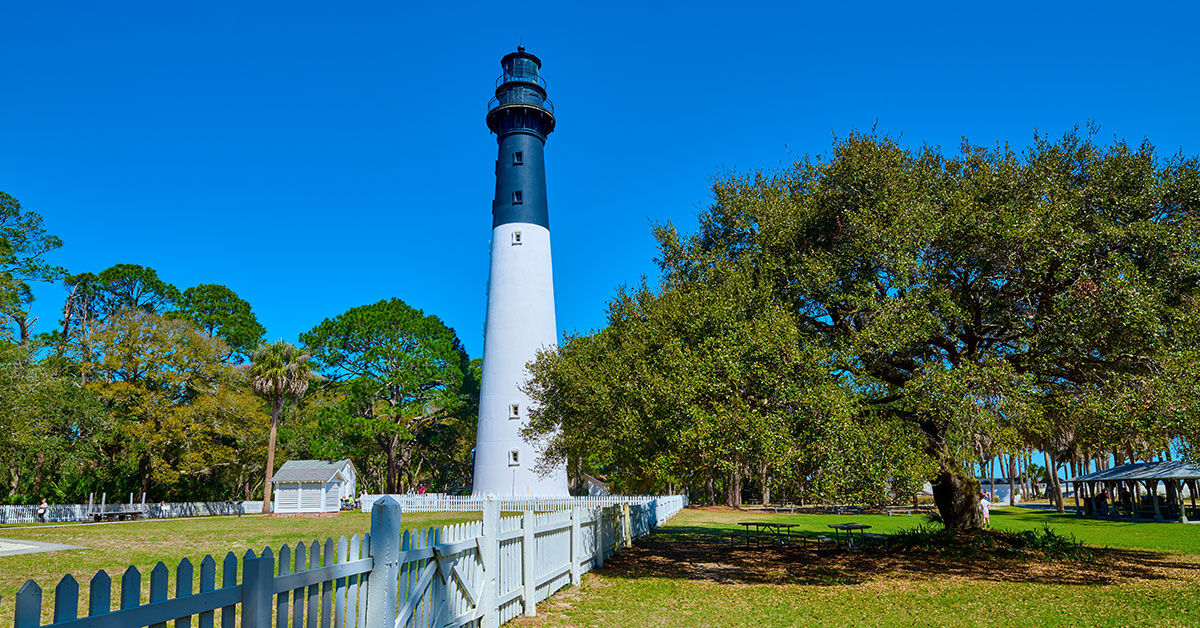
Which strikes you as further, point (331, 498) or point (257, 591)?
point (331, 498)

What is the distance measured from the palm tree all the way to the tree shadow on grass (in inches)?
1000

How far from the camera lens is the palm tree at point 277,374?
35.7m

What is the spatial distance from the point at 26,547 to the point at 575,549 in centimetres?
1339

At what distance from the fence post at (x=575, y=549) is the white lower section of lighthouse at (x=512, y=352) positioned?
20.9m

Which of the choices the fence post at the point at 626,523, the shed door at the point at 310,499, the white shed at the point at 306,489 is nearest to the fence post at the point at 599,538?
the fence post at the point at 626,523

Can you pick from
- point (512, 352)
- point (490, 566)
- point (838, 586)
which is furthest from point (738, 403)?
point (512, 352)

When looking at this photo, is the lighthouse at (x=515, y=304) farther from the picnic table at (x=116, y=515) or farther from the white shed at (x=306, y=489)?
the picnic table at (x=116, y=515)

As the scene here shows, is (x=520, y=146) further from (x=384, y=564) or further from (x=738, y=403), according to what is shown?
(x=384, y=564)

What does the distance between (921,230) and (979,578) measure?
579 centimetres

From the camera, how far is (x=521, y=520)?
9.15 metres

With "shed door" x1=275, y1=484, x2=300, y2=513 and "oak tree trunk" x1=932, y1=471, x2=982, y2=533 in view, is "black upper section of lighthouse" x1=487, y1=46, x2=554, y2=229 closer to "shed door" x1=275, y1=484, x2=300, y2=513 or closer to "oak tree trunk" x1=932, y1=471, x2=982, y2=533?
"shed door" x1=275, y1=484, x2=300, y2=513

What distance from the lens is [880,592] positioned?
35.4 ft

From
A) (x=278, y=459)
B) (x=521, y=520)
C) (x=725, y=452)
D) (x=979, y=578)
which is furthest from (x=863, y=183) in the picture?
(x=278, y=459)

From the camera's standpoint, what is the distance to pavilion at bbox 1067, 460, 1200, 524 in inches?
1064
